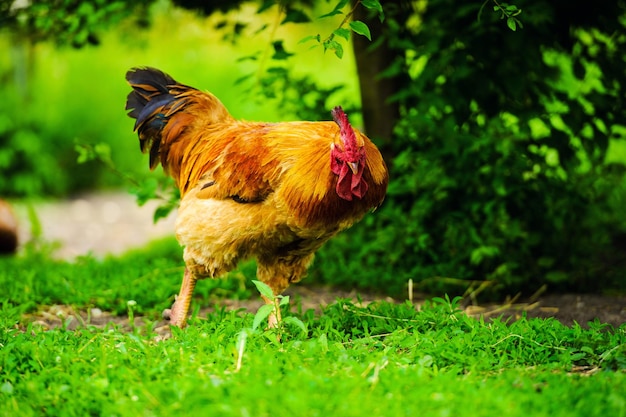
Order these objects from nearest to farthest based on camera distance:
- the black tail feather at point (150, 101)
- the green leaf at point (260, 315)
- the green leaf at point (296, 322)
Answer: the green leaf at point (260, 315) < the green leaf at point (296, 322) < the black tail feather at point (150, 101)

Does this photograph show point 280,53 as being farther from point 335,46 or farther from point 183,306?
point 183,306

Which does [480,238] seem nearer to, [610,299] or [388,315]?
[610,299]

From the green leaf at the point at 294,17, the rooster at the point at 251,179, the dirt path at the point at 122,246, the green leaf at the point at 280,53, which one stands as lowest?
the dirt path at the point at 122,246

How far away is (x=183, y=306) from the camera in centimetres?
448

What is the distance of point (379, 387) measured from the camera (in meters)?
3.07

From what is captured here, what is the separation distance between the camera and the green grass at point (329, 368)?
2.90 meters

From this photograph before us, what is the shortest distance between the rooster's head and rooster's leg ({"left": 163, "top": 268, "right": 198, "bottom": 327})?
128 centimetres

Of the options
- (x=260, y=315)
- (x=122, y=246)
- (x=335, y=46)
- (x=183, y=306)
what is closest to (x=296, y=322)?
(x=260, y=315)

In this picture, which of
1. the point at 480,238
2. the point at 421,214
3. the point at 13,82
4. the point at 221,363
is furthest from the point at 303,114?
the point at 13,82

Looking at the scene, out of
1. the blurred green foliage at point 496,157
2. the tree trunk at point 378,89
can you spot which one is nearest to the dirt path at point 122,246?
the blurred green foliage at point 496,157

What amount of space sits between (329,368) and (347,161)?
1.05 metres

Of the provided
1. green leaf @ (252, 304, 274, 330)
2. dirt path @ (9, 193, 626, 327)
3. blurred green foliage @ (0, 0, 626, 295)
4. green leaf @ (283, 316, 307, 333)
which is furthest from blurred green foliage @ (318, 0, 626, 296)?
green leaf @ (252, 304, 274, 330)

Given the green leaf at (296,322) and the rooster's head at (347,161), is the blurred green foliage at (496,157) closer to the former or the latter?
the rooster's head at (347,161)

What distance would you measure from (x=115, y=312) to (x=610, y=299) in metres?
3.55
